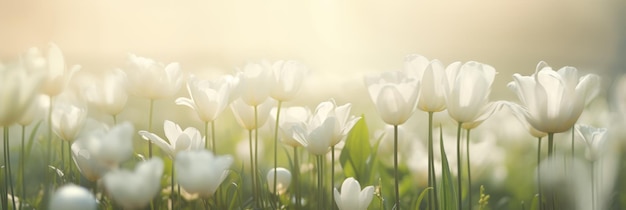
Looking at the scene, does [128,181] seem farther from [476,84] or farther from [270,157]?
[270,157]

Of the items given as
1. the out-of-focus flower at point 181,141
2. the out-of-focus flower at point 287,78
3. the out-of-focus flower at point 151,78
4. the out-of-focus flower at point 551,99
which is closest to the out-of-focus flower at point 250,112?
the out-of-focus flower at point 287,78

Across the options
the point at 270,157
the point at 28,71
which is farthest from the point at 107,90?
the point at 270,157

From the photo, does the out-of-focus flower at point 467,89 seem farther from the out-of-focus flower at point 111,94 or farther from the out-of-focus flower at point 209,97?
the out-of-focus flower at point 111,94

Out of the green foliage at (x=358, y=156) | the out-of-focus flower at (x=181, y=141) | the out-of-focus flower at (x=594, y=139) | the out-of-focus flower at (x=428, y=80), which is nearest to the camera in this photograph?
the out-of-focus flower at (x=181, y=141)

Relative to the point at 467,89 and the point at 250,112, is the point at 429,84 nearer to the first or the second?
the point at 467,89

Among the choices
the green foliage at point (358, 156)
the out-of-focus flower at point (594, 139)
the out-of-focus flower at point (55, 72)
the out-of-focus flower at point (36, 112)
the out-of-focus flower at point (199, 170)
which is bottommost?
the green foliage at point (358, 156)

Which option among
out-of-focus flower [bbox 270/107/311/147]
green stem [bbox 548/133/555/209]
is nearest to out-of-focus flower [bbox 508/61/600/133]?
green stem [bbox 548/133/555/209]

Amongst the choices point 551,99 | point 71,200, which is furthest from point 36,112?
point 551,99

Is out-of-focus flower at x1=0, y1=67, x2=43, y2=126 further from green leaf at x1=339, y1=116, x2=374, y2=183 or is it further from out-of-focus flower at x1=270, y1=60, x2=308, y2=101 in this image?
green leaf at x1=339, y1=116, x2=374, y2=183
